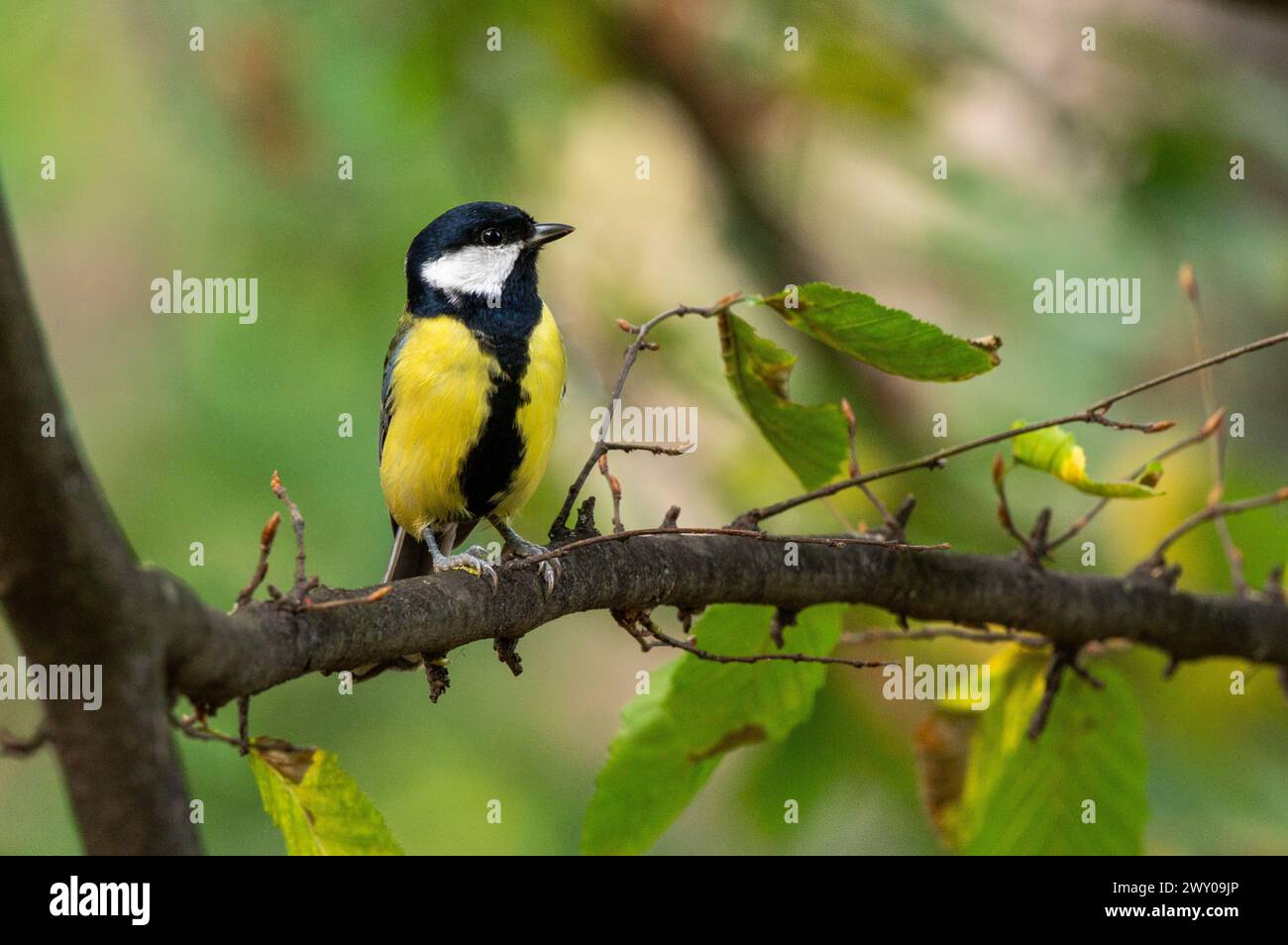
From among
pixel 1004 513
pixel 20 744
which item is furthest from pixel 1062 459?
pixel 20 744

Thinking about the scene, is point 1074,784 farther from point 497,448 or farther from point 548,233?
point 548,233

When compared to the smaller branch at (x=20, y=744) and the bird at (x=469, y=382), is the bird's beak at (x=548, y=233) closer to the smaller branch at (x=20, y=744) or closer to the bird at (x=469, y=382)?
the bird at (x=469, y=382)

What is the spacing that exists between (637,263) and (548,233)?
4.35 ft

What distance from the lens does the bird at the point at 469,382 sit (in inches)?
133

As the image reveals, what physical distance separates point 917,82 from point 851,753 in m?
2.51

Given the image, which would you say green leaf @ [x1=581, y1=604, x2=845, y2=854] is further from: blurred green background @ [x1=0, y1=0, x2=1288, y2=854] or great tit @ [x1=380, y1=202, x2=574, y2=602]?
blurred green background @ [x1=0, y1=0, x2=1288, y2=854]

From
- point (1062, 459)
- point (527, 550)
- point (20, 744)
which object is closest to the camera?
point (20, 744)

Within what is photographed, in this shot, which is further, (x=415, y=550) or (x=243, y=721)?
(x=415, y=550)

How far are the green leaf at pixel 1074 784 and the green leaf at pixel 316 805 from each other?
1398 millimetres

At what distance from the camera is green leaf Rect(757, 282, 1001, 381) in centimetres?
218

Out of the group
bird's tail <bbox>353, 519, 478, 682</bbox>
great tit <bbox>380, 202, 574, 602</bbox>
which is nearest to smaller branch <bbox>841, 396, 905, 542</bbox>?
great tit <bbox>380, 202, 574, 602</bbox>

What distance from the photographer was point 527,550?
3.16m

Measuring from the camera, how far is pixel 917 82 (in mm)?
4996

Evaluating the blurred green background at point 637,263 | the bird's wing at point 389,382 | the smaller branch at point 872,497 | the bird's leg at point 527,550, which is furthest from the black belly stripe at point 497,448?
the smaller branch at point 872,497
